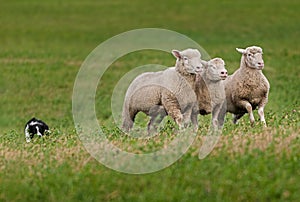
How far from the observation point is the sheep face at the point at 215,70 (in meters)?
14.4

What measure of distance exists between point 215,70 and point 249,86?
107 centimetres

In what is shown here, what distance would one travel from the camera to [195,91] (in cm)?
1466

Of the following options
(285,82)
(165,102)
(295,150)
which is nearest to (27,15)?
(285,82)

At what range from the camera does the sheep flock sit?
14.4 metres

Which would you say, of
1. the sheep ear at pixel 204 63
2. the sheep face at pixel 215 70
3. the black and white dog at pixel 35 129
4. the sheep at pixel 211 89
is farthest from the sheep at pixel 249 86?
the black and white dog at pixel 35 129

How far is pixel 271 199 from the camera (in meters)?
10.7

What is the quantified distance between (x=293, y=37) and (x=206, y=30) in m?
6.26

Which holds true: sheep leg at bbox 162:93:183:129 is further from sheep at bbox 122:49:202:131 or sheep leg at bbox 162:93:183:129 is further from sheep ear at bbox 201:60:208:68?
sheep ear at bbox 201:60:208:68

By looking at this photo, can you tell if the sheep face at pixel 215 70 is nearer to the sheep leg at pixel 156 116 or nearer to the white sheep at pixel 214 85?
the white sheep at pixel 214 85

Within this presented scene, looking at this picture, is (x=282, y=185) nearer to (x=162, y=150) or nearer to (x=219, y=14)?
(x=162, y=150)

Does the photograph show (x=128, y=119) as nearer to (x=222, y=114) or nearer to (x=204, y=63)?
(x=222, y=114)

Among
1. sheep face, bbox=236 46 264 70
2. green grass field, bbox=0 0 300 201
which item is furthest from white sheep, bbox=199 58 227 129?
sheep face, bbox=236 46 264 70

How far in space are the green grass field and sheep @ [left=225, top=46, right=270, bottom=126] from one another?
1.56 feet

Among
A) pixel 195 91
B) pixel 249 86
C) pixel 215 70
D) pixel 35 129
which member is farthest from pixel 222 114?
pixel 35 129
